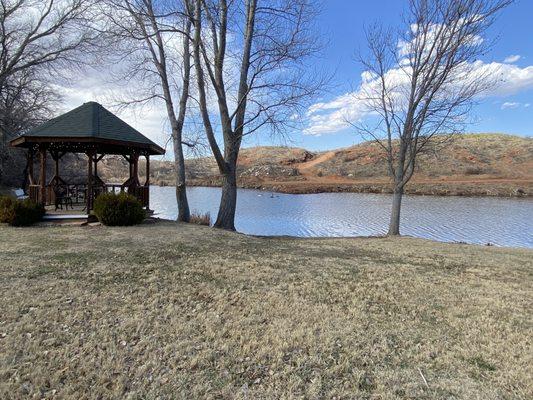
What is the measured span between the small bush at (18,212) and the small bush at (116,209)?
1.67m

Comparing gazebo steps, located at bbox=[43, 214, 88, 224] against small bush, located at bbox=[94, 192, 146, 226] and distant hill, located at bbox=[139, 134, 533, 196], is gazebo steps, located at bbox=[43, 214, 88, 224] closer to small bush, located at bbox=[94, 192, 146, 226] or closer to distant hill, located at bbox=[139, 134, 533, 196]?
small bush, located at bbox=[94, 192, 146, 226]

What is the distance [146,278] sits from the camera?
542 cm

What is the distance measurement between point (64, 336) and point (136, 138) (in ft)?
30.4

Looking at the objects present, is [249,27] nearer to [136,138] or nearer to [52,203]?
[136,138]

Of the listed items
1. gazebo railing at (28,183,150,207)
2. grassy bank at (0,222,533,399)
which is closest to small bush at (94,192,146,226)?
gazebo railing at (28,183,150,207)

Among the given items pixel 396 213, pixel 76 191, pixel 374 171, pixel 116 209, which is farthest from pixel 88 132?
pixel 374 171

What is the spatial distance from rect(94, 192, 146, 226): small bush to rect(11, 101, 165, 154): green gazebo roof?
171 cm

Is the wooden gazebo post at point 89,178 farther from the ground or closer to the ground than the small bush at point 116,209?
farther from the ground

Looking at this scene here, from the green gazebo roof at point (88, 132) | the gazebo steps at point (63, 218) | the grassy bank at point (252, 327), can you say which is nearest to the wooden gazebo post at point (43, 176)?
the green gazebo roof at point (88, 132)

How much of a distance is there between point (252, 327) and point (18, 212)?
8812 mm

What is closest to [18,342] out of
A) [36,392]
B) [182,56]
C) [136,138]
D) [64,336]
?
[64,336]

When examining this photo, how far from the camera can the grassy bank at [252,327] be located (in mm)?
2844

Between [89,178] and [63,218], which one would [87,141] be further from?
[63,218]

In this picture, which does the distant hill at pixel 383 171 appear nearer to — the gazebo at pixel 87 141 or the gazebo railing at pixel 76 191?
the gazebo railing at pixel 76 191
